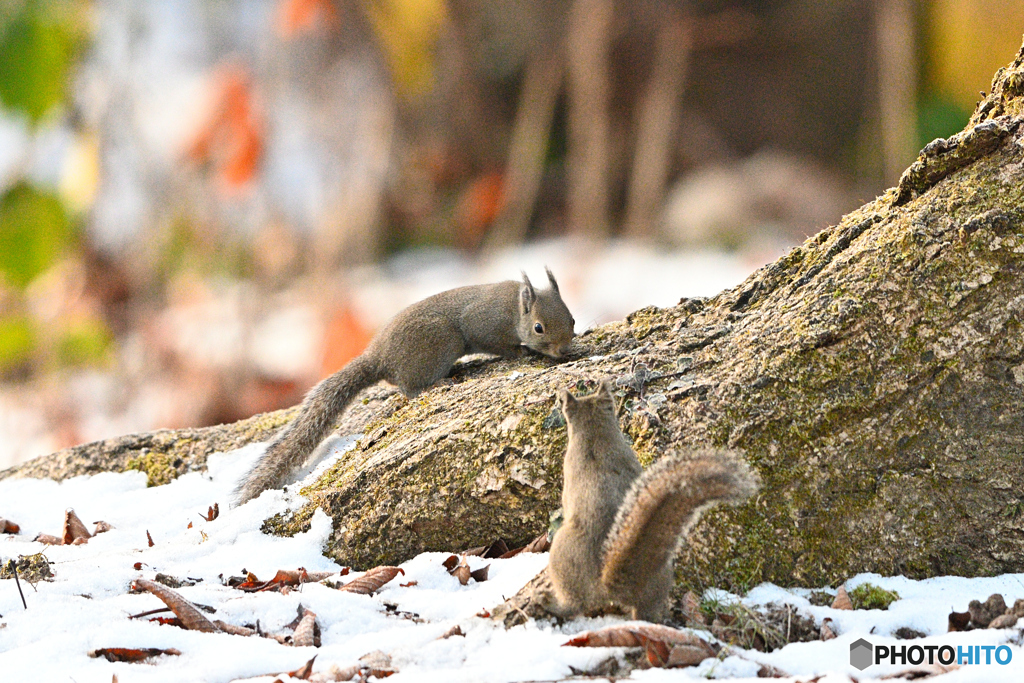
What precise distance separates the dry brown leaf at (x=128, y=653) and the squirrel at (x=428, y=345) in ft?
3.61

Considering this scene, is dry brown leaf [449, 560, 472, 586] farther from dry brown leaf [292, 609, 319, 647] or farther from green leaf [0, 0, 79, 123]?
green leaf [0, 0, 79, 123]

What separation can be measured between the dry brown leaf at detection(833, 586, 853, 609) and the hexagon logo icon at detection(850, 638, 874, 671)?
184mm

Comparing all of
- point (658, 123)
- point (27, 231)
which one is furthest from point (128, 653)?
point (658, 123)

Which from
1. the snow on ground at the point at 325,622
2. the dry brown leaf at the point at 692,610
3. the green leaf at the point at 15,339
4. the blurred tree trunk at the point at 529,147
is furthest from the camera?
the blurred tree trunk at the point at 529,147

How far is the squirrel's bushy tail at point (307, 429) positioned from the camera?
3379 mm

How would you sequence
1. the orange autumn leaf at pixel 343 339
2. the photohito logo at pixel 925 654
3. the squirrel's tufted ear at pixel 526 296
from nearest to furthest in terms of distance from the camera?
the photohito logo at pixel 925 654, the squirrel's tufted ear at pixel 526 296, the orange autumn leaf at pixel 343 339

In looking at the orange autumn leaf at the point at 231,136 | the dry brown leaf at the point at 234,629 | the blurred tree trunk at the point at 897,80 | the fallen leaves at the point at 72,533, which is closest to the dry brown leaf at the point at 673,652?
the dry brown leaf at the point at 234,629

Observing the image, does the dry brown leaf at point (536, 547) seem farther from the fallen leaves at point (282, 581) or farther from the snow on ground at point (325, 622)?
the fallen leaves at point (282, 581)

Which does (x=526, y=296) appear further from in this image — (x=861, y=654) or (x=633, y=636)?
(x=861, y=654)

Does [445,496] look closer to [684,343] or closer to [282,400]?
[684,343]

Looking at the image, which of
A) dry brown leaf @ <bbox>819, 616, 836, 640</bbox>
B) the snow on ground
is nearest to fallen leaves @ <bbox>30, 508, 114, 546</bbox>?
the snow on ground

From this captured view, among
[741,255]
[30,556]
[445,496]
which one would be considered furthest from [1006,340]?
[741,255]

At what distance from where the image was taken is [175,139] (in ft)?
32.5

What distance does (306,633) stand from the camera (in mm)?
2330
